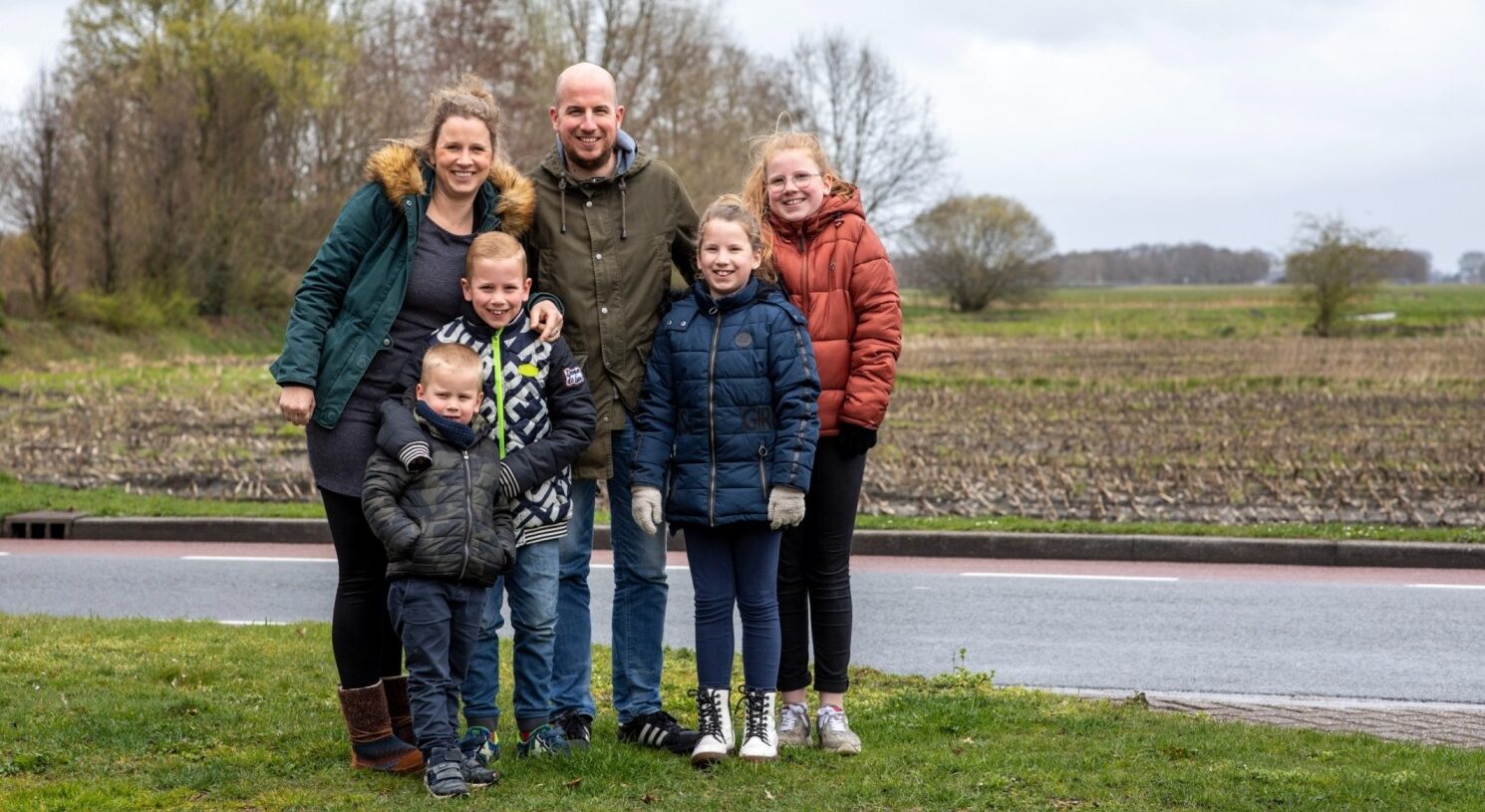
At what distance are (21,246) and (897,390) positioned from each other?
1826 cm

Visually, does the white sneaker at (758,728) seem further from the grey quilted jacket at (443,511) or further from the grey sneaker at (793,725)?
the grey quilted jacket at (443,511)

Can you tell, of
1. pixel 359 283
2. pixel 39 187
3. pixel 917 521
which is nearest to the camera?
pixel 359 283

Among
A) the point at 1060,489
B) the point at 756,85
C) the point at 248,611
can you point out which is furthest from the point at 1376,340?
the point at 248,611

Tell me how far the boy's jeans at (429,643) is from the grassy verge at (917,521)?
23.1 feet

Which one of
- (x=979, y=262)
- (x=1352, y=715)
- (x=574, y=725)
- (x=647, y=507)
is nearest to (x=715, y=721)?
(x=574, y=725)

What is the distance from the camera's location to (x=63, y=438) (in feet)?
57.0

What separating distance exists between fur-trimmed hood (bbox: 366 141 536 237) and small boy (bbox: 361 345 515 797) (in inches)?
20.9

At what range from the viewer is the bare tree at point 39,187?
1214 inches

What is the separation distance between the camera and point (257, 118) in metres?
39.2

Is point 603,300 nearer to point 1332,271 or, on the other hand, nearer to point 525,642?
point 525,642

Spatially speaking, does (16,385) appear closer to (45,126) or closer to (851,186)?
(45,126)

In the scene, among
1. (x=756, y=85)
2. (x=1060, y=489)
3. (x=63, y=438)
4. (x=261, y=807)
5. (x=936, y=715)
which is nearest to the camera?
(x=261, y=807)

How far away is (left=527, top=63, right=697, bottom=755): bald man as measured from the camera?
5207 millimetres

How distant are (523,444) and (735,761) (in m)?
1.25
